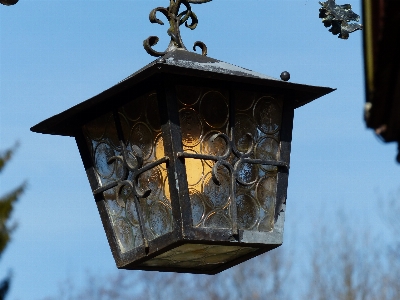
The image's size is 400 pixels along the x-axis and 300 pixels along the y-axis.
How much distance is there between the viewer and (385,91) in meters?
1.74

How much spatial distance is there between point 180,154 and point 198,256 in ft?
1.46

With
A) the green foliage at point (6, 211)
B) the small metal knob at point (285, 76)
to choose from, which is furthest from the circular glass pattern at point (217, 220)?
the green foliage at point (6, 211)

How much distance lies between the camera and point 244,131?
3588 millimetres

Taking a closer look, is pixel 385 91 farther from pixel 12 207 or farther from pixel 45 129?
pixel 12 207

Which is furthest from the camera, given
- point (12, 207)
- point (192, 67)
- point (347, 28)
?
point (12, 207)

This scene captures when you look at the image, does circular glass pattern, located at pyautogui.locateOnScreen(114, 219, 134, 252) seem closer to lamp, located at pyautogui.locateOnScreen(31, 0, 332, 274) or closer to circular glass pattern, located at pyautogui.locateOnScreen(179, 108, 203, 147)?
lamp, located at pyautogui.locateOnScreen(31, 0, 332, 274)

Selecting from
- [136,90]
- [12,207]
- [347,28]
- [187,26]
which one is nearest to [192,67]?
[136,90]

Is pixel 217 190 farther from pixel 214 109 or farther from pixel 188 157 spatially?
pixel 214 109

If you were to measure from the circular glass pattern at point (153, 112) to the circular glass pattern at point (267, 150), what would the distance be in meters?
0.38

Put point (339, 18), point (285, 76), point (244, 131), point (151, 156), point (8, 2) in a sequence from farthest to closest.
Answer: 1. point (339, 18)
2. point (285, 76)
3. point (244, 131)
4. point (151, 156)
5. point (8, 2)

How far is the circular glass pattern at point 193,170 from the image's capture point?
11.3 ft

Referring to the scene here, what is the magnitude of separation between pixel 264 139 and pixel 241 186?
0.79 feet

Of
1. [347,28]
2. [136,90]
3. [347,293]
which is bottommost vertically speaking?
[347,293]

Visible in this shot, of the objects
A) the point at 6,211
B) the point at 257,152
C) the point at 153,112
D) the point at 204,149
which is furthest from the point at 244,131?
the point at 6,211
